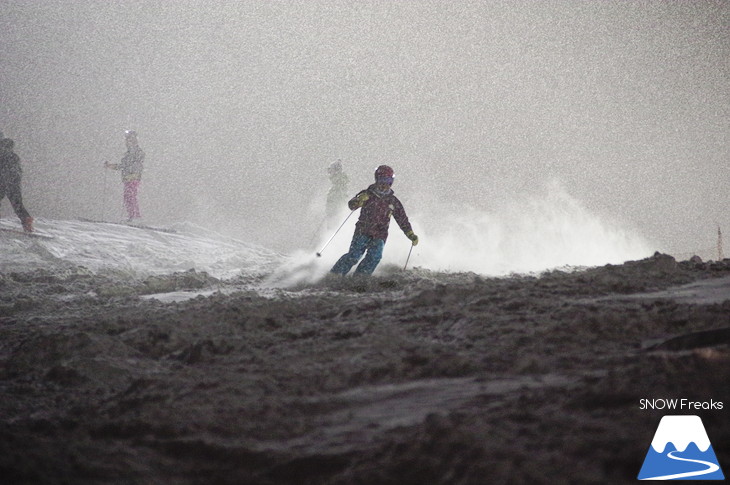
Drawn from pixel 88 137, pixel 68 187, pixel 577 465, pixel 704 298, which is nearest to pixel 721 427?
pixel 577 465

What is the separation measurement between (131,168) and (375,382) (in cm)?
1393

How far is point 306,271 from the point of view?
1036 cm

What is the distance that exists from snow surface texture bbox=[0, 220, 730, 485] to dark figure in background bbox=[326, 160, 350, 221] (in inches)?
333

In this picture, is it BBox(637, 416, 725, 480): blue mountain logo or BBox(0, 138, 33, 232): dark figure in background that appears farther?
BBox(0, 138, 33, 232): dark figure in background

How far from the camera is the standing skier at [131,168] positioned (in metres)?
15.9

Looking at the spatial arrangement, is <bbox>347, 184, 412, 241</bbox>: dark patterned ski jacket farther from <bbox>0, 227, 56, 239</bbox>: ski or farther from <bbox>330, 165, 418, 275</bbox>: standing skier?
<bbox>0, 227, 56, 239</bbox>: ski

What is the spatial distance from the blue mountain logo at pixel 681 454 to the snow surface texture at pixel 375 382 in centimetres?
5

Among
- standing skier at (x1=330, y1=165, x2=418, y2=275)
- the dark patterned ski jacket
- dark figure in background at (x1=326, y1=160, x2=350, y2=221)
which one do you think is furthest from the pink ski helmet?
dark figure in background at (x1=326, y1=160, x2=350, y2=221)

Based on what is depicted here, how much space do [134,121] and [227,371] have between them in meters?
37.3

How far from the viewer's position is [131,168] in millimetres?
15875

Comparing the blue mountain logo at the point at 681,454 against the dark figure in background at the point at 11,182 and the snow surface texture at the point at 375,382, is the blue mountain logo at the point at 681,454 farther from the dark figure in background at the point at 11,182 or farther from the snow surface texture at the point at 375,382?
the dark figure in background at the point at 11,182

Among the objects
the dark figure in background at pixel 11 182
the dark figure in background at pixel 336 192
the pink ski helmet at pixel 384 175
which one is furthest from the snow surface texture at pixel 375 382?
the dark figure in background at pixel 336 192

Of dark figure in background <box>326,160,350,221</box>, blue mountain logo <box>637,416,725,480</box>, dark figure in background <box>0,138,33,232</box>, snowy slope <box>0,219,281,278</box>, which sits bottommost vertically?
blue mountain logo <box>637,416,725,480</box>

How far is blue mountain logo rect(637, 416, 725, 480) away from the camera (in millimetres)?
2295
